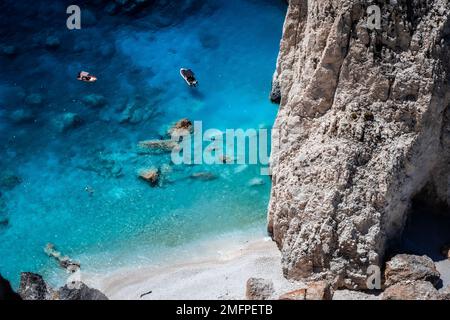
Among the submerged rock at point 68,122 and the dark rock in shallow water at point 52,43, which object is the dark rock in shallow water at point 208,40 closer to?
the dark rock in shallow water at point 52,43

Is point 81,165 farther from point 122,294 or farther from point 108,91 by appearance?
point 122,294

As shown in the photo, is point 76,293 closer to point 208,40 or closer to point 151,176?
point 151,176

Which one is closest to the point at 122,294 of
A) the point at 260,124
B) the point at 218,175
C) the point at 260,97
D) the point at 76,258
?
the point at 76,258

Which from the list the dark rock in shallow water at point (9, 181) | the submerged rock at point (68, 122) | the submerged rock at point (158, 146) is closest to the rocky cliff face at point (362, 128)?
the submerged rock at point (158, 146)

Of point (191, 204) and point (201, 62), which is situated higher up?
point (201, 62)

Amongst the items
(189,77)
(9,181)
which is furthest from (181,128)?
(9,181)

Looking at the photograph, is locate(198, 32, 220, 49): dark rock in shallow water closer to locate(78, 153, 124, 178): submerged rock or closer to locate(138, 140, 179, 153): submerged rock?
locate(138, 140, 179, 153): submerged rock
